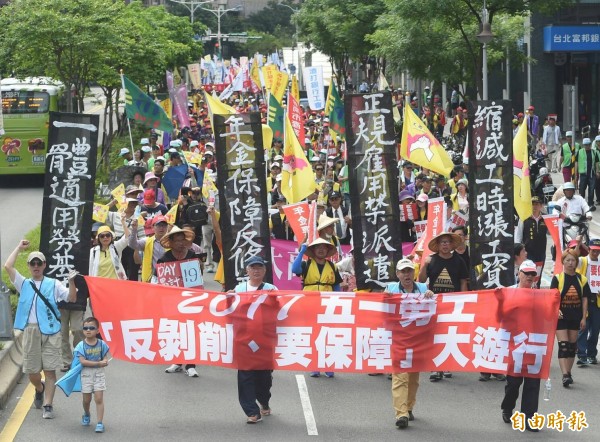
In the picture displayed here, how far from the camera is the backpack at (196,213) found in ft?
55.6

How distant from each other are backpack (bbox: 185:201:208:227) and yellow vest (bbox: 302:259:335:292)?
510 centimetres

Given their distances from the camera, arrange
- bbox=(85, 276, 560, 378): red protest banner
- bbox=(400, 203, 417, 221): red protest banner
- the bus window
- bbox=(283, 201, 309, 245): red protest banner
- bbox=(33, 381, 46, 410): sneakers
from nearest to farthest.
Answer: bbox=(85, 276, 560, 378): red protest banner, bbox=(33, 381, 46, 410): sneakers, bbox=(283, 201, 309, 245): red protest banner, bbox=(400, 203, 417, 221): red protest banner, the bus window

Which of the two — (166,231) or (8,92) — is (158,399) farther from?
(8,92)

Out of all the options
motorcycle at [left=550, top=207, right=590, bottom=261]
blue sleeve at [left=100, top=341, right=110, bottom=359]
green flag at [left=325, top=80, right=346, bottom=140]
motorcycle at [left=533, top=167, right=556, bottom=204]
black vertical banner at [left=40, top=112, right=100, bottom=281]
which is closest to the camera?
blue sleeve at [left=100, top=341, right=110, bottom=359]

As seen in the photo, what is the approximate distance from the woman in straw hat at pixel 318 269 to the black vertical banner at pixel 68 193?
2.23 metres

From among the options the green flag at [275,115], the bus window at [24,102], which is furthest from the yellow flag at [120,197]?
the bus window at [24,102]

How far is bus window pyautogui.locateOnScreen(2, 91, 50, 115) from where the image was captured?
3138 cm

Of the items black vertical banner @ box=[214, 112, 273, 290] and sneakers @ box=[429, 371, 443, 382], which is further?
black vertical banner @ box=[214, 112, 273, 290]

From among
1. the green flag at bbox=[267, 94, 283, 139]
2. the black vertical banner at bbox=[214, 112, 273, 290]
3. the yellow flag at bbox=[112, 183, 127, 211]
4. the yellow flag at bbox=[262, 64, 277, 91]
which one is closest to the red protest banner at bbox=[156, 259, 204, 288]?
the black vertical banner at bbox=[214, 112, 273, 290]

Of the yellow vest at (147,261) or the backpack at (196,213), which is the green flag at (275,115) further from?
the yellow vest at (147,261)

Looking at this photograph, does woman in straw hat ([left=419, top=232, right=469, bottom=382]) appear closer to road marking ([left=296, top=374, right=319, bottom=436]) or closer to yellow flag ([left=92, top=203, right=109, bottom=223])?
road marking ([left=296, top=374, right=319, bottom=436])

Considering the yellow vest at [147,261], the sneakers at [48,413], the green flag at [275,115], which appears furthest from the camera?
the green flag at [275,115]

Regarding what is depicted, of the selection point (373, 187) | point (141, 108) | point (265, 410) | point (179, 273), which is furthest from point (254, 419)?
point (141, 108)

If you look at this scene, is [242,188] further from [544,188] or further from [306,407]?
[544,188]
